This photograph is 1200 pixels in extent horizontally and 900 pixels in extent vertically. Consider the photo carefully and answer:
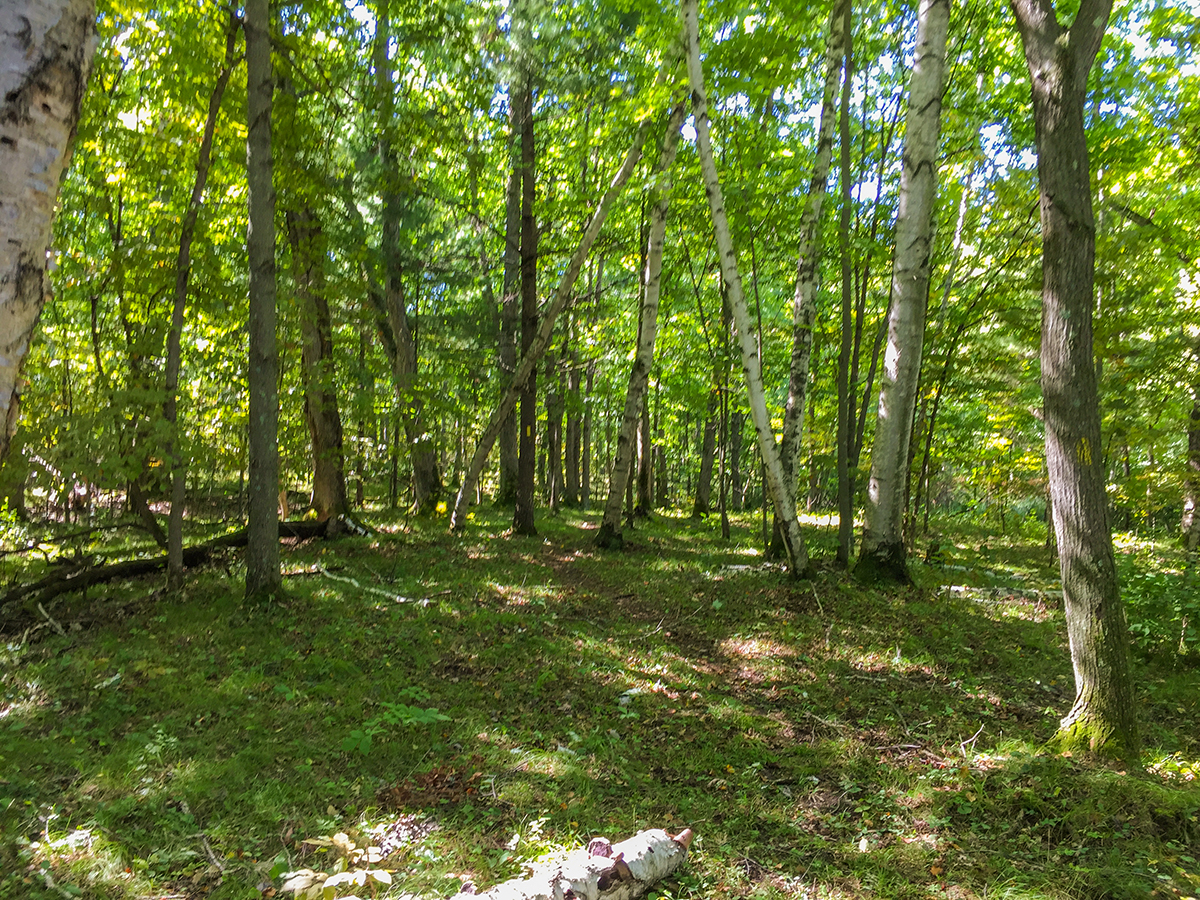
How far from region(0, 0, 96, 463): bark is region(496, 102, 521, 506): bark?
10934 mm

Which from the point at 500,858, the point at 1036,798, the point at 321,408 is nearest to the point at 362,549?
the point at 321,408

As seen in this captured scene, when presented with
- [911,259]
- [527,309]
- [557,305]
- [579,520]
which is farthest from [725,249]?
[579,520]

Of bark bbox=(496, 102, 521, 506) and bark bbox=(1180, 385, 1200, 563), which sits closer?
bark bbox=(1180, 385, 1200, 563)

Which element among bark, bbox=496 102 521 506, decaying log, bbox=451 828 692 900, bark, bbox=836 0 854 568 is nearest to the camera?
decaying log, bbox=451 828 692 900

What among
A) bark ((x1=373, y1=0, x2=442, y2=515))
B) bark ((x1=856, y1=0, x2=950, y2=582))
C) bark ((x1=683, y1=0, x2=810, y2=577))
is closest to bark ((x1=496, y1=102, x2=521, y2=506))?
bark ((x1=373, y1=0, x2=442, y2=515))

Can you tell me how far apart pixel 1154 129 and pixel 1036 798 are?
13.0 metres

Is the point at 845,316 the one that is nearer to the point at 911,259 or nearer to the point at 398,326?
the point at 911,259

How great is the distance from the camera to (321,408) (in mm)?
10750

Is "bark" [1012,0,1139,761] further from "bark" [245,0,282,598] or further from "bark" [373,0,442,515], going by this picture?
"bark" [373,0,442,515]

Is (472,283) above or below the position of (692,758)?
above

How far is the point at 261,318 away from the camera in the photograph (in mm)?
7129

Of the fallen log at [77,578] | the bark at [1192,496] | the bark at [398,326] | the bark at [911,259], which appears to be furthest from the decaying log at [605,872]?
the bark at [1192,496]

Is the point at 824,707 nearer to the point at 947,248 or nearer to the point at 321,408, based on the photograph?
the point at 321,408

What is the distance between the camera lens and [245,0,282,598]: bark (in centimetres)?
689
